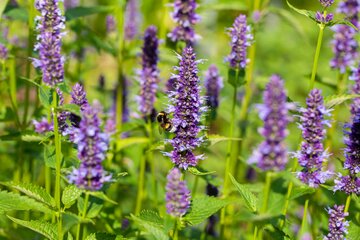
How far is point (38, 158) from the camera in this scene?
456cm

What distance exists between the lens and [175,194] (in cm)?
281

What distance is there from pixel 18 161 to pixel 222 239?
1.75m

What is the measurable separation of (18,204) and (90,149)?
2.80 feet

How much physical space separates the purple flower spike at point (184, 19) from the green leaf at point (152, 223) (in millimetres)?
1677

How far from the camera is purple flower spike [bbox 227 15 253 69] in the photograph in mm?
3972

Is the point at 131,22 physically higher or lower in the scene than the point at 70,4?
lower

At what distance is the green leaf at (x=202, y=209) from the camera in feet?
10.5

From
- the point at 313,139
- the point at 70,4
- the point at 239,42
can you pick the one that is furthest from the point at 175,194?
the point at 70,4

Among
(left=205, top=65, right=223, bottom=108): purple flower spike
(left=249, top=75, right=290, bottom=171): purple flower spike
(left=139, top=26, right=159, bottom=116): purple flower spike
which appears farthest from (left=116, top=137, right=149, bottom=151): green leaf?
(left=249, top=75, right=290, bottom=171): purple flower spike

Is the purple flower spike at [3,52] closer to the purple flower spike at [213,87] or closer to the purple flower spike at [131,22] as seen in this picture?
the purple flower spike at [213,87]

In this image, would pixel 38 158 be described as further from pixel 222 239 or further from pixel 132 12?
pixel 132 12

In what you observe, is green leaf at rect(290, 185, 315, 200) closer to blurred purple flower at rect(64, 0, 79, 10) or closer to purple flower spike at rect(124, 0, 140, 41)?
purple flower spike at rect(124, 0, 140, 41)

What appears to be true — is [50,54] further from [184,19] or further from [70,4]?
[70,4]

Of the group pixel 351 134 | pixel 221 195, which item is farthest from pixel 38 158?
pixel 351 134
